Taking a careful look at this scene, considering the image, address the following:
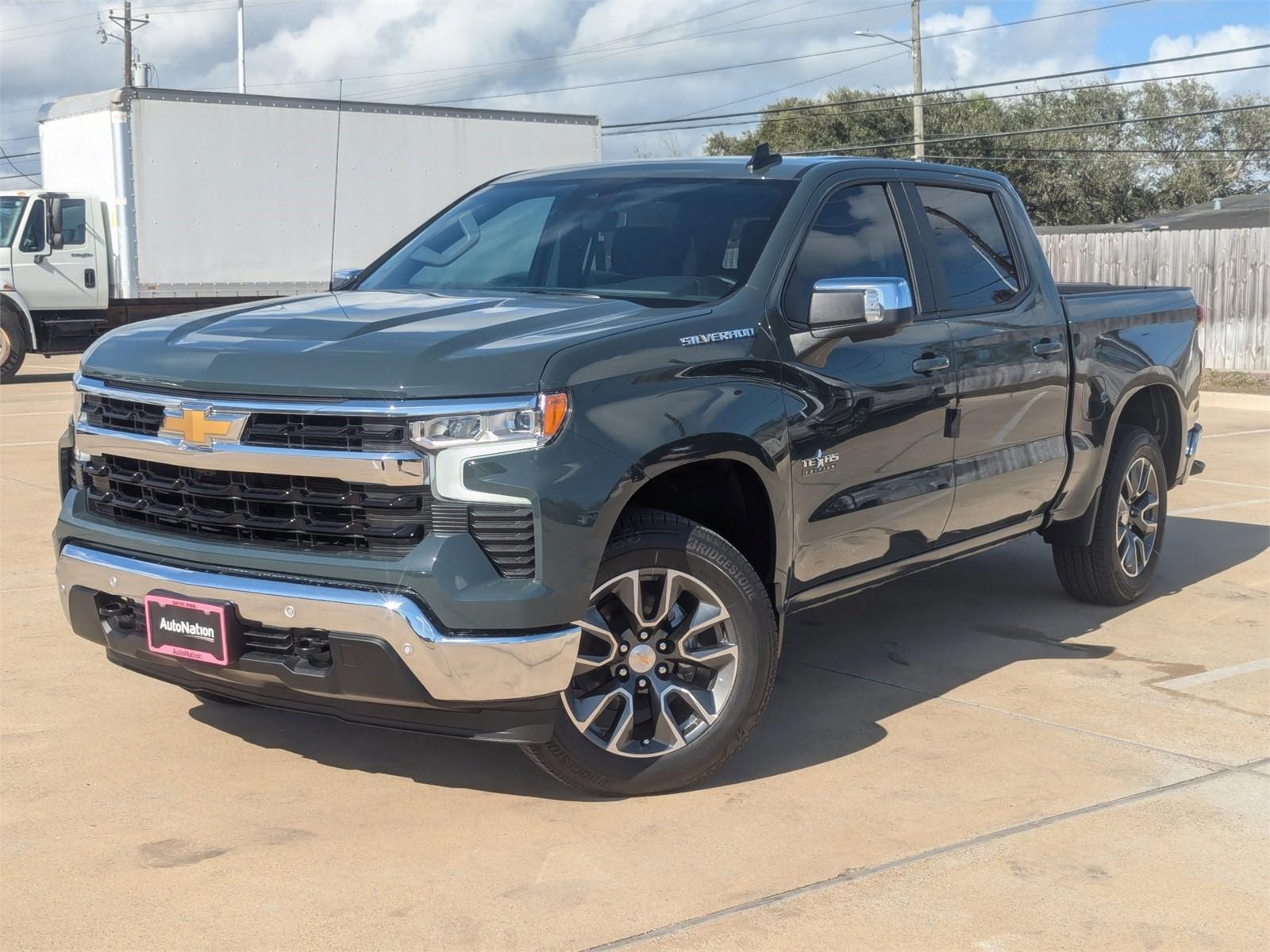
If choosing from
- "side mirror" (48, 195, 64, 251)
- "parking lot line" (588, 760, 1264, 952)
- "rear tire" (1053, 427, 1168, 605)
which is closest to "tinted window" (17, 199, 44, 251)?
"side mirror" (48, 195, 64, 251)

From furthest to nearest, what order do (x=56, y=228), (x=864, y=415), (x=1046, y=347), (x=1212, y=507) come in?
(x=56, y=228) → (x=1212, y=507) → (x=1046, y=347) → (x=864, y=415)

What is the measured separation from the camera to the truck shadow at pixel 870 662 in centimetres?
480

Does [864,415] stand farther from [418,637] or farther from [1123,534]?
[1123,534]

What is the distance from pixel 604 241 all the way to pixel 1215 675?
298 centimetres

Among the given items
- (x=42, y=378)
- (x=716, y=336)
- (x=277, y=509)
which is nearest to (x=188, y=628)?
(x=277, y=509)

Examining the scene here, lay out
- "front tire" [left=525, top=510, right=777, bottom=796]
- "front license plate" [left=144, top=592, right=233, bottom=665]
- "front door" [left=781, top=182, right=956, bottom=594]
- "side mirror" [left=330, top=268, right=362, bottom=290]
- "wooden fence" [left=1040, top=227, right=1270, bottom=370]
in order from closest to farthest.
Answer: "front license plate" [left=144, top=592, right=233, bottom=665] → "front tire" [left=525, top=510, right=777, bottom=796] → "front door" [left=781, top=182, right=956, bottom=594] → "side mirror" [left=330, top=268, right=362, bottom=290] → "wooden fence" [left=1040, top=227, right=1270, bottom=370]

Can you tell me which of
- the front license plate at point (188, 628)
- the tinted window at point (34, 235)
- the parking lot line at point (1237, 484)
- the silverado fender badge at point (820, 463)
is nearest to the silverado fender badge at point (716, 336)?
the silverado fender badge at point (820, 463)

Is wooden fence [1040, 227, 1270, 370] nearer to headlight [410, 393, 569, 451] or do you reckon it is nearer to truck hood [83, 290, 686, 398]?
truck hood [83, 290, 686, 398]

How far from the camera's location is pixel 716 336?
4531 mm

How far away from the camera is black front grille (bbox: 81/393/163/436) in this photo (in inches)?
169

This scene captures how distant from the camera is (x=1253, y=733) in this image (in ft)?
16.9

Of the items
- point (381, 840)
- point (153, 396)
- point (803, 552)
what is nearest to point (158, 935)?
point (381, 840)

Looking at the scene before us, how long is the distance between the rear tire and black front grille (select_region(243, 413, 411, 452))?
3966 mm

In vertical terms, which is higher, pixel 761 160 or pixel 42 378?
pixel 761 160
